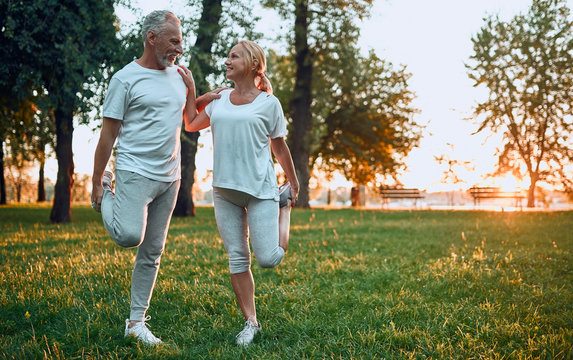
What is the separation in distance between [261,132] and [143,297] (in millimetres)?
1573

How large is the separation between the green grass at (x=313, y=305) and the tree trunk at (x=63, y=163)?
6022 millimetres

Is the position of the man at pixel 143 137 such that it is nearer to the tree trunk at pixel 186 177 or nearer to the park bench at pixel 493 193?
the tree trunk at pixel 186 177

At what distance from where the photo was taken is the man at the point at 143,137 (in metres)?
3.23

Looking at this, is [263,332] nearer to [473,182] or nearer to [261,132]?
[261,132]

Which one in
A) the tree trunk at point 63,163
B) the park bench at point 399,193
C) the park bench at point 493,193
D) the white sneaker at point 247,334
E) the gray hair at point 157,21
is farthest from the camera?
the park bench at point 399,193

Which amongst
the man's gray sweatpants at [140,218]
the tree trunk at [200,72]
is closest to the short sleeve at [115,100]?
the man's gray sweatpants at [140,218]

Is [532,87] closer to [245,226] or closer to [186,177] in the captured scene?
[186,177]

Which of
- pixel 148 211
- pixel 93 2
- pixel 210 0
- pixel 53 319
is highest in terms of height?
pixel 210 0

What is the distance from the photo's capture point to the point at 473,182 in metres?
30.8

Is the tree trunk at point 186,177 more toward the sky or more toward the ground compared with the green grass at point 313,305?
more toward the sky

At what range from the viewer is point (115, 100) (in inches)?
126

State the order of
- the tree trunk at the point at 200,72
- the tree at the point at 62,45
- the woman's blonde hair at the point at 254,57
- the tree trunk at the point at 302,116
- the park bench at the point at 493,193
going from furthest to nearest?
the park bench at the point at 493,193 → the tree trunk at the point at 302,116 → the tree trunk at the point at 200,72 → the tree at the point at 62,45 → the woman's blonde hair at the point at 254,57

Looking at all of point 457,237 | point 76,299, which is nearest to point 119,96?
point 76,299

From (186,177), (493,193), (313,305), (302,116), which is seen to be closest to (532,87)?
(493,193)
